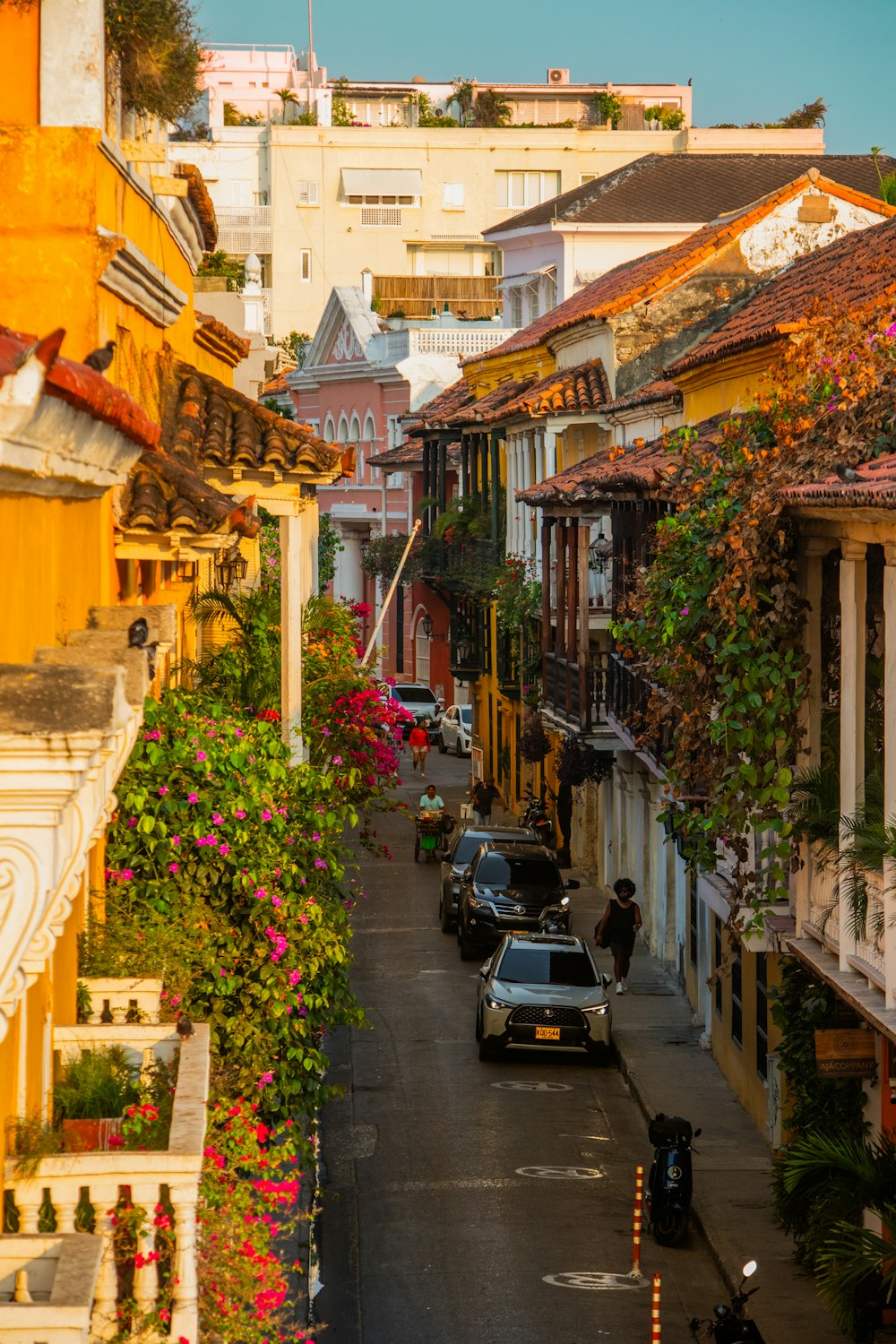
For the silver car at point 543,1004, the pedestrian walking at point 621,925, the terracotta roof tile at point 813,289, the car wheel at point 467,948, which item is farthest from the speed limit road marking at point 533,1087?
the terracotta roof tile at point 813,289

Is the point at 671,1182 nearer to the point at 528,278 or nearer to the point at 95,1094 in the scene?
the point at 95,1094

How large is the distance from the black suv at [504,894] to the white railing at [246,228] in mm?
62030

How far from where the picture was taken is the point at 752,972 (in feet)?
65.9

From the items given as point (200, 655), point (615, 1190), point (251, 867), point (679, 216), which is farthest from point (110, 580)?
point (679, 216)

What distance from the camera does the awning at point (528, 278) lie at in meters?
55.8

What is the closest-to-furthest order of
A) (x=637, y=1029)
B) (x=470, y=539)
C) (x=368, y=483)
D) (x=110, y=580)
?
1. (x=110, y=580)
2. (x=637, y=1029)
3. (x=470, y=539)
4. (x=368, y=483)

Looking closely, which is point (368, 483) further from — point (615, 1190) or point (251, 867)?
point (251, 867)

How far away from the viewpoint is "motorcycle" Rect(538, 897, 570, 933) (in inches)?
1125

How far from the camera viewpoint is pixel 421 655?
196 feet

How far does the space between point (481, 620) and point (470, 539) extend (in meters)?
2.01

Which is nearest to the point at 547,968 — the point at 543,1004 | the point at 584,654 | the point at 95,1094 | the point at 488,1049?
the point at 543,1004

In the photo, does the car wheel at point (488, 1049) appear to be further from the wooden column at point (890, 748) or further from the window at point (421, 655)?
the window at point (421, 655)

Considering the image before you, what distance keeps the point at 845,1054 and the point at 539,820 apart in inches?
865

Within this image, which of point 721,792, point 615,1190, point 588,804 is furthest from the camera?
point 588,804
